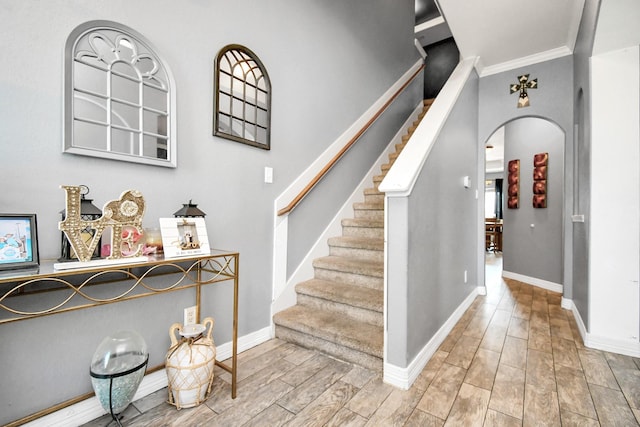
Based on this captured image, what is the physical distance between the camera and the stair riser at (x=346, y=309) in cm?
204

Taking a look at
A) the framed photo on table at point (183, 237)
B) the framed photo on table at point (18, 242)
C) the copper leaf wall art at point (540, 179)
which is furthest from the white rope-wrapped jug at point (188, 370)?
the copper leaf wall art at point (540, 179)

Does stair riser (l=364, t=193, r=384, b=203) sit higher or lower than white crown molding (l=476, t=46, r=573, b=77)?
lower

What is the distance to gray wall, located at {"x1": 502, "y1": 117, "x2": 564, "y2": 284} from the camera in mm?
4090

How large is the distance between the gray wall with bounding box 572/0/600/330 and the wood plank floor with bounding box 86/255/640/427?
21.8 inches

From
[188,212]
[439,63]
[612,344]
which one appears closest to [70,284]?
[188,212]

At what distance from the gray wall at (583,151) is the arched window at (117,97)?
276 cm

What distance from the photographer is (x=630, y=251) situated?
2.10m

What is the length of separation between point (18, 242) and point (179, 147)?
83 centimetres

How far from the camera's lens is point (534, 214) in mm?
4445

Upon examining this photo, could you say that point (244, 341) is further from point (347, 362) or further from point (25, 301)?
point (25, 301)

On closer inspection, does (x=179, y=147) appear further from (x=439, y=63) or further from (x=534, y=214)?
(x=439, y=63)

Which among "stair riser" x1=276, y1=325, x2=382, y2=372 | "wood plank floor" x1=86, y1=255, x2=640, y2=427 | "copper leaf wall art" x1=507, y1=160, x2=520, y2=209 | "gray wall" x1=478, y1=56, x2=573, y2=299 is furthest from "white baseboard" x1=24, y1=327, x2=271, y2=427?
"copper leaf wall art" x1=507, y1=160, x2=520, y2=209

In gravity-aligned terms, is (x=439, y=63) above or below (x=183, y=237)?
above

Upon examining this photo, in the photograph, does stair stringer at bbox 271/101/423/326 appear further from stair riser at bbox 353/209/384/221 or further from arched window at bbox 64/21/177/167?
arched window at bbox 64/21/177/167
